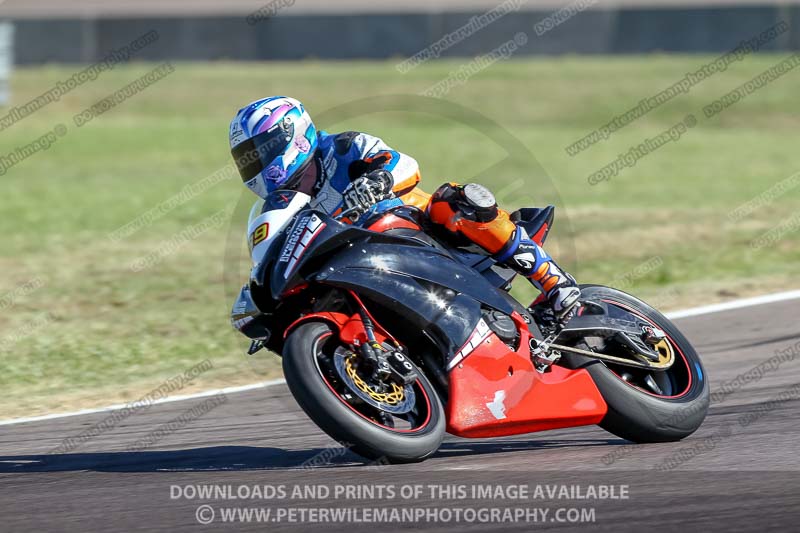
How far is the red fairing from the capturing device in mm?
6148

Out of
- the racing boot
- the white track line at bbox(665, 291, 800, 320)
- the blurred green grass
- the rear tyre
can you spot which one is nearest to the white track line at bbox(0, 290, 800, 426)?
the white track line at bbox(665, 291, 800, 320)

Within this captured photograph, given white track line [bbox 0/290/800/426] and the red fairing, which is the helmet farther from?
white track line [bbox 0/290/800/426]

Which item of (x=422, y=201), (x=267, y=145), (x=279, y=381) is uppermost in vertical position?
(x=267, y=145)

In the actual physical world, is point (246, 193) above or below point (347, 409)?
above

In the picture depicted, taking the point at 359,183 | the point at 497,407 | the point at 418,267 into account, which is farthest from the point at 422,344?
the point at 359,183

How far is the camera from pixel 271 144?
21.3ft

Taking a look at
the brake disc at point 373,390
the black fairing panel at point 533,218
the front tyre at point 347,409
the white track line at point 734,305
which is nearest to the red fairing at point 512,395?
the front tyre at point 347,409

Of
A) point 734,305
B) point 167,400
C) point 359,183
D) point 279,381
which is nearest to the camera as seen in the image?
point 359,183

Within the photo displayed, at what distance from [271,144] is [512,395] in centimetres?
182

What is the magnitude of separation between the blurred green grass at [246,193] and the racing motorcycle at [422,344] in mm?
742

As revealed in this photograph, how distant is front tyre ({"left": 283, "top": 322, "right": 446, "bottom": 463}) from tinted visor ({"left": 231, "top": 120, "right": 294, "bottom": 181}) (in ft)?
3.33

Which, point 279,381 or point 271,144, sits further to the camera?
point 279,381

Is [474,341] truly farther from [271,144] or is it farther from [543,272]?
[271,144]

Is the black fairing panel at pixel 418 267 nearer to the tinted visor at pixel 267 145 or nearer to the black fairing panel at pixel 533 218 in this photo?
the black fairing panel at pixel 533 218
